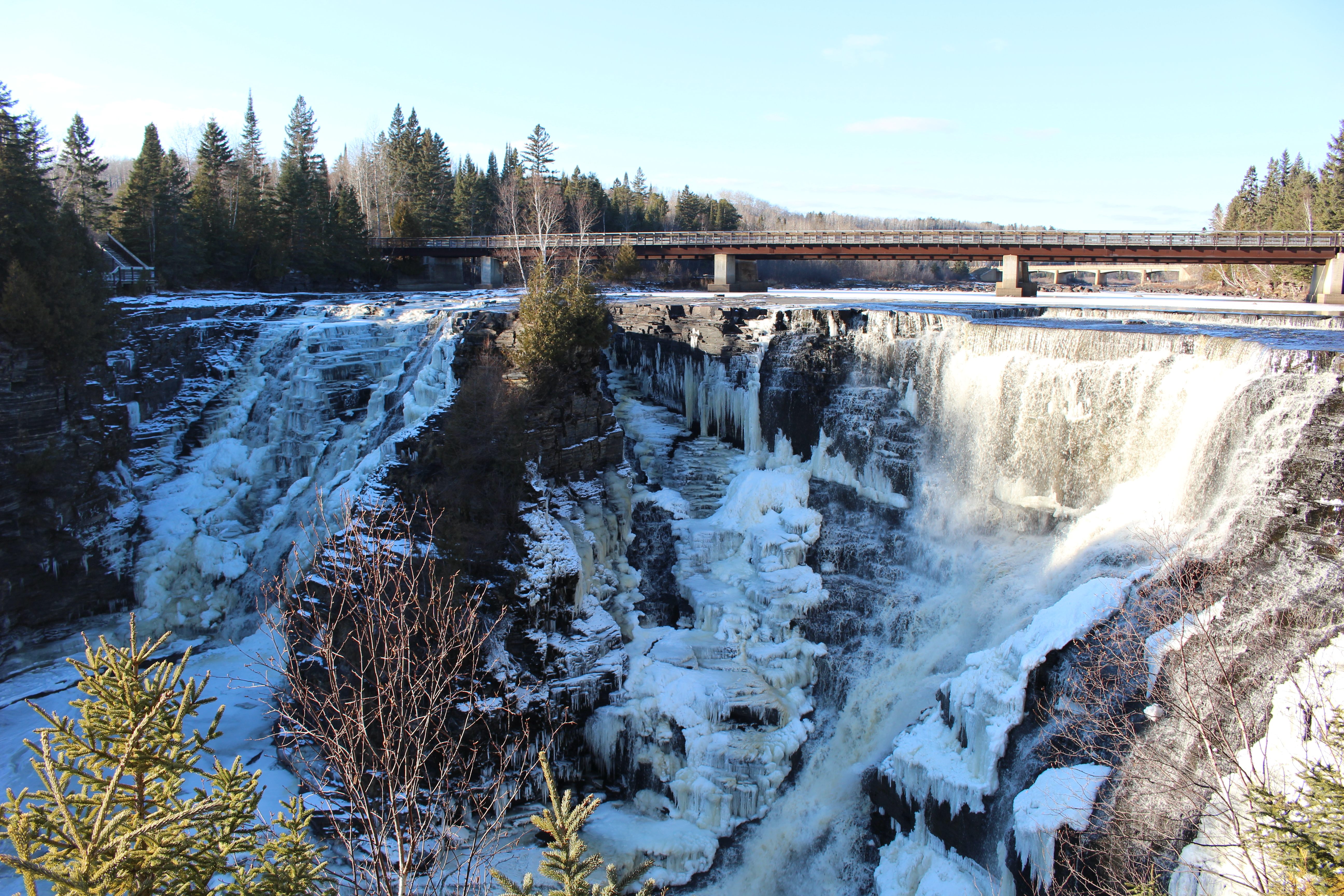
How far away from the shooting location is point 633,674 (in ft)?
58.0

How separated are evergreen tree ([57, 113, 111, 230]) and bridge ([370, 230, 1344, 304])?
535 inches

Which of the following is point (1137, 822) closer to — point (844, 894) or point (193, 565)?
point (844, 894)

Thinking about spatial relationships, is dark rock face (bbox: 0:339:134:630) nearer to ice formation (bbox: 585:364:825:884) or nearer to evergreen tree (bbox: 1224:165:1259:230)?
ice formation (bbox: 585:364:825:884)

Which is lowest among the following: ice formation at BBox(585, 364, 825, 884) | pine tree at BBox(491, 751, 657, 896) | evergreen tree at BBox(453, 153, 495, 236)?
ice formation at BBox(585, 364, 825, 884)

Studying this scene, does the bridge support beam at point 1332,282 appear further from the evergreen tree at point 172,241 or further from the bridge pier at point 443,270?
the evergreen tree at point 172,241

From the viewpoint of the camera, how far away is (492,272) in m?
46.2

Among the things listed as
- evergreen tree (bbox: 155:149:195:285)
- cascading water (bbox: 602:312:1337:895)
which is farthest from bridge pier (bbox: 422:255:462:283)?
cascading water (bbox: 602:312:1337:895)

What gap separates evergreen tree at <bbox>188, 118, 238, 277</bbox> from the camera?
3903cm

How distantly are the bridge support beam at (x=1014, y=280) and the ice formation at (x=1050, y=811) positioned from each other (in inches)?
1128

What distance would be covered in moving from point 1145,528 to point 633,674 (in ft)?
36.3

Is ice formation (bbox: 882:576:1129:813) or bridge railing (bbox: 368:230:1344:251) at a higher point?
bridge railing (bbox: 368:230:1344:251)

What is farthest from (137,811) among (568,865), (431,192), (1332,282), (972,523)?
(431,192)

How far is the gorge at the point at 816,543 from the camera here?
1345 cm

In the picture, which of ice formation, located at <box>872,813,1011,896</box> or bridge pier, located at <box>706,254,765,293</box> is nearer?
ice formation, located at <box>872,813,1011,896</box>
